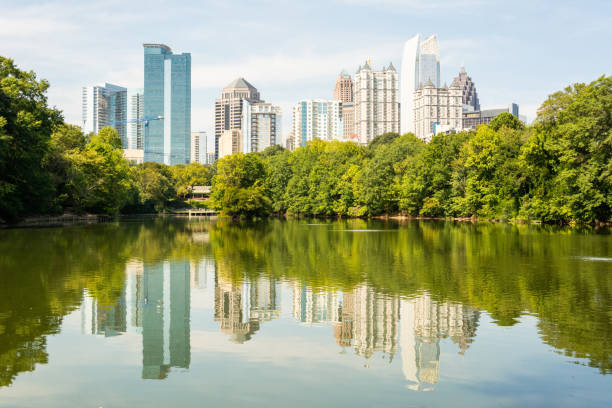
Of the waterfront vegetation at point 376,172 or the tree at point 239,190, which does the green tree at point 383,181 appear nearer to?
the waterfront vegetation at point 376,172

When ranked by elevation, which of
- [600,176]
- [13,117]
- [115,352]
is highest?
[13,117]

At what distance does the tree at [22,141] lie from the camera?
46.2m

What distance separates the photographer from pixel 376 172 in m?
87.2

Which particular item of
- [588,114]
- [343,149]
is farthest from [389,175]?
[588,114]

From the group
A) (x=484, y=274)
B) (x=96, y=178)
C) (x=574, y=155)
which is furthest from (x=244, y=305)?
(x=96, y=178)

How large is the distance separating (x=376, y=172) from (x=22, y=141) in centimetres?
5383

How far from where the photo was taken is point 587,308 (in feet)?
43.8

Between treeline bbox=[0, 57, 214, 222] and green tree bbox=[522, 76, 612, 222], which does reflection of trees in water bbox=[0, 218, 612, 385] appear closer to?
treeline bbox=[0, 57, 214, 222]

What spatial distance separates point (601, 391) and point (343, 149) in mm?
103261

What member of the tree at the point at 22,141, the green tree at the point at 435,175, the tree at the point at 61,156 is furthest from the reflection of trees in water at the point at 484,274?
the green tree at the point at 435,175

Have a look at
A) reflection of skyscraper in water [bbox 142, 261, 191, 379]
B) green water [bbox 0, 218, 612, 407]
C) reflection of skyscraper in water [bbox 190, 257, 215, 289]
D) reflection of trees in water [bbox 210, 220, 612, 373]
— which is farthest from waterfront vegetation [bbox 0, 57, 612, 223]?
green water [bbox 0, 218, 612, 407]

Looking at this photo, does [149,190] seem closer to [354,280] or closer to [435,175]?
[435,175]

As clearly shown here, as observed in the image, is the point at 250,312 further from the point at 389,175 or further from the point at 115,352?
the point at 389,175

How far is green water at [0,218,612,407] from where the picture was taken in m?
8.05
